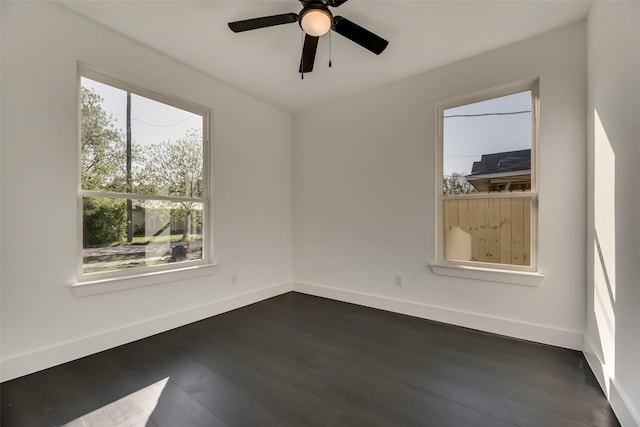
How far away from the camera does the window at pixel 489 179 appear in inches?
99.1

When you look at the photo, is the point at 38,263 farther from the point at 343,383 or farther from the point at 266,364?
the point at 343,383

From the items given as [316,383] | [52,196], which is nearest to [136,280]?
[52,196]

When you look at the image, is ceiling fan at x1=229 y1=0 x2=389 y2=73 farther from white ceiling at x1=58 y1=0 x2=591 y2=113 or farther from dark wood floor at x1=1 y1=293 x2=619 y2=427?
dark wood floor at x1=1 y1=293 x2=619 y2=427

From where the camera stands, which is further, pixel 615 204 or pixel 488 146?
pixel 488 146

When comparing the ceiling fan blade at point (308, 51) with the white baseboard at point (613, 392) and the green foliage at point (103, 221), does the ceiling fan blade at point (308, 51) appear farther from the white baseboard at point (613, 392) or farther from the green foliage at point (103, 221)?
the white baseboard at point (613, 392)

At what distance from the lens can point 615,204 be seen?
1.62m

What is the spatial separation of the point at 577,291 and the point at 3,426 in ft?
12.4

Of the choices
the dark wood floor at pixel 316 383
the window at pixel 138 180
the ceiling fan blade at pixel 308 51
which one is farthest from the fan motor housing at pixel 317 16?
the dark wood floor at pixel 316 383

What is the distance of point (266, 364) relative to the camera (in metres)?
2.05

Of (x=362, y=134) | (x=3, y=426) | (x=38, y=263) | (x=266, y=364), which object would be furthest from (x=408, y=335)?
(x=38, y=263)

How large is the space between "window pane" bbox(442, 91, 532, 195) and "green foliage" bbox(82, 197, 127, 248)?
10.1 feet

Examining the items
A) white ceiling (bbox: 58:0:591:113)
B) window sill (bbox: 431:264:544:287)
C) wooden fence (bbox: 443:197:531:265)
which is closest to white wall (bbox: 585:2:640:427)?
window sill (bbox: 431:264:544:287)

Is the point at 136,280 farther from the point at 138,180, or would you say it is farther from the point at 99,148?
Answer: the point at 99,148

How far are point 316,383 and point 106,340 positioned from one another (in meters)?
1.75
